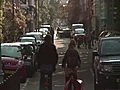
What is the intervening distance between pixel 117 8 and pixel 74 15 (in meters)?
56.9

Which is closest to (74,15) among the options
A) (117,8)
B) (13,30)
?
(13,30)

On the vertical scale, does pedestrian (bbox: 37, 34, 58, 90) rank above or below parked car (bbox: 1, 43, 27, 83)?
above

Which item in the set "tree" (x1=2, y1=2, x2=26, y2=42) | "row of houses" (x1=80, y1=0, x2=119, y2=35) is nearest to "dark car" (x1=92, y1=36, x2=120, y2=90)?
"row of houses" (x1=80, y1=0, x2=119, y2=35)

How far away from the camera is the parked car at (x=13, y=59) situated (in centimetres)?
1947

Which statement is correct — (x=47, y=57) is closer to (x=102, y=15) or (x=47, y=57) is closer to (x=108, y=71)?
(x=108, y=71)

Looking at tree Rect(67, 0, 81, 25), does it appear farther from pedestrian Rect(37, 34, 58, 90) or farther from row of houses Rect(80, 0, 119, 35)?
pedestrian Rect(37, 34, 58, 90)

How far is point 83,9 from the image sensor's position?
3531 inches

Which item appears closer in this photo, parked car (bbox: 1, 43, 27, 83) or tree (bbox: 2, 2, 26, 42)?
parked car (bbox: 1, 43, 27, 83)

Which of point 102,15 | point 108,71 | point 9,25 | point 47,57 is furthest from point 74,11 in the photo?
point 47,57

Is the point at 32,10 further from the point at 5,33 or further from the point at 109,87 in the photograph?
the point at 109,87

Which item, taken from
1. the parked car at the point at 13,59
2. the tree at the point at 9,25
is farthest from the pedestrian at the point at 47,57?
the tree at the point at 9,25

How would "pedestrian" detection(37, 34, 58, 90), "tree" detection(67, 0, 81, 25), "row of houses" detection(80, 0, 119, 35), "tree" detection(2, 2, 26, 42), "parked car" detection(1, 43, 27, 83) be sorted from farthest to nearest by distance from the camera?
"tree" detection(67, 0, 81, 25), "tree" detection(2, 2, 26, 42), "row of houses" detection(80, 0, 119, 35), "parked car" detection(1, 43, 27, 83), "pedestrian" detection(37, 34, 58, 90)

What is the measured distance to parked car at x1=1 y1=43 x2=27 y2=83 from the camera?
19.5 metres

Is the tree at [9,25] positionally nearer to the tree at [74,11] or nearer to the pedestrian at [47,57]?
the pedestrian at [47,57]
